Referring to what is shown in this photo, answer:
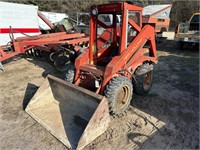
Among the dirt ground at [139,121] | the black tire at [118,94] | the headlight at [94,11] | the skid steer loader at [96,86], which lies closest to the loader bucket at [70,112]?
the skid steer loader at [96,86]

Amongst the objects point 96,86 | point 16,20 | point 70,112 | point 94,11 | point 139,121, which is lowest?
point 139,121

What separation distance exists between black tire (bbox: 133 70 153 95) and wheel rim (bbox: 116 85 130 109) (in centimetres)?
48

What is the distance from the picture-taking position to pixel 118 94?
10.2ft

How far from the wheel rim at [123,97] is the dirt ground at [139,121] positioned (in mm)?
229

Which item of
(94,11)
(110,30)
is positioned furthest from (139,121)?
(94,11)

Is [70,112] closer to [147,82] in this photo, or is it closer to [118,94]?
[118,94]

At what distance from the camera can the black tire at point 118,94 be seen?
2.92 meters

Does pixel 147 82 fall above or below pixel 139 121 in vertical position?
above

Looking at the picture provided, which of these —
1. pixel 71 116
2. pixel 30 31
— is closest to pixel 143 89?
pixel 71 116

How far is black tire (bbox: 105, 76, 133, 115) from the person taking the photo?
2918mm

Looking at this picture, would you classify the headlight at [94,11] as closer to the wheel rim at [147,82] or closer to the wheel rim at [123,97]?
the wheel rim at [123,97]

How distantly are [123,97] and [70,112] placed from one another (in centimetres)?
101

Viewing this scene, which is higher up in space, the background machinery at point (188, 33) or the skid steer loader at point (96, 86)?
the background machinery at point (188, 33)

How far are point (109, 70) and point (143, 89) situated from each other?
4.03 feet
